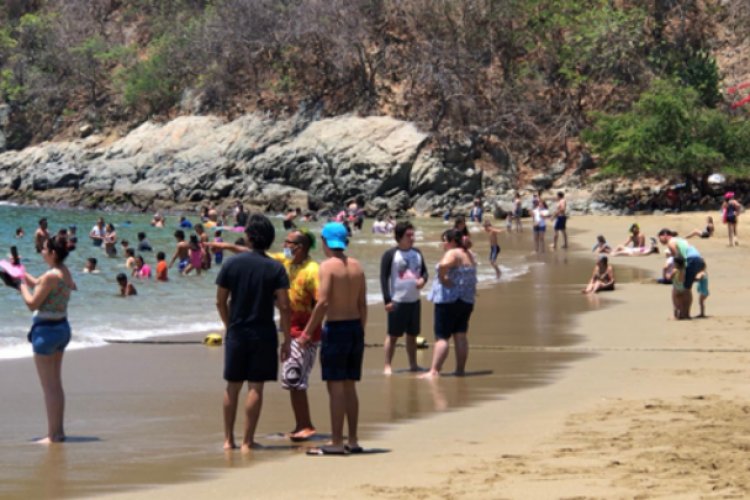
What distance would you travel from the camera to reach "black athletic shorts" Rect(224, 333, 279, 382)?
8.18 metres

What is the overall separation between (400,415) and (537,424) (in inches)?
44.7

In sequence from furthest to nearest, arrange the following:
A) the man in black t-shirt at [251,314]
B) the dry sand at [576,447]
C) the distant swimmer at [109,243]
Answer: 1. the distant swimmer at [109,243]
2. the man in black t-shirt at [251,314]
3. the dry sand at [576,447]

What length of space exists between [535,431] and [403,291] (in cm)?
350

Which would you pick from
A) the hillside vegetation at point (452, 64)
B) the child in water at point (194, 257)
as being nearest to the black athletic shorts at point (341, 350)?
the child in water at point (194, 257)

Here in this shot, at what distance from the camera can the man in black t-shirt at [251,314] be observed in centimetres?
816

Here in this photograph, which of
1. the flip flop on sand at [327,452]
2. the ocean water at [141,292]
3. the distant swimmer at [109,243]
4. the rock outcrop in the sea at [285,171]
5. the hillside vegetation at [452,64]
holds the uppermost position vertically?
the hillside vegetation at [452,64]

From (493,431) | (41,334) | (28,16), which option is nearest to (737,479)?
(493,431)

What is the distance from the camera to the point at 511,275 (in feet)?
78.8

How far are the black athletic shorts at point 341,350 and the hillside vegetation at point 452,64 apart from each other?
38566 mm

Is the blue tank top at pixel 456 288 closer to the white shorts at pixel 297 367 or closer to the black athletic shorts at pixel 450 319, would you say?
the black athletic shorts at pixel 450 319

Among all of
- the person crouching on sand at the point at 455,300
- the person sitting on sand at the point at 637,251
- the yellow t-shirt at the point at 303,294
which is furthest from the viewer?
the person sitting on sand at the point at 637,251

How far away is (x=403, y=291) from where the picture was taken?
11.8 meters

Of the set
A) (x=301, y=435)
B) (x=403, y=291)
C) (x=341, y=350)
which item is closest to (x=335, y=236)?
(x=341, y=350)

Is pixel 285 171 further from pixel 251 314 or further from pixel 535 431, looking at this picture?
pixel 251 314
